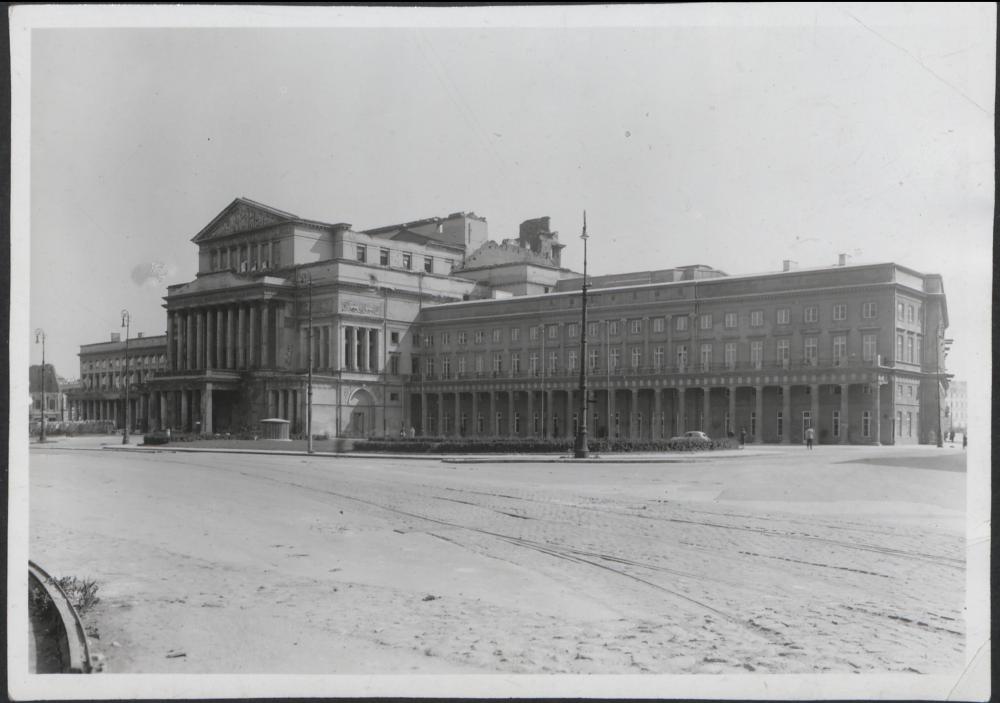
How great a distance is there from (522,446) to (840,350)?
2472cm

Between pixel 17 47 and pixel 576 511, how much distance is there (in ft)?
35.8

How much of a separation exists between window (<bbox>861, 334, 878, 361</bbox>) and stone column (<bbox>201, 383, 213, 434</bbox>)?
43.4 metres

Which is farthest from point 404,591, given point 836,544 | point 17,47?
point 17,47

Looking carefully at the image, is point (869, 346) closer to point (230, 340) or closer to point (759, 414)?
point (759, 414)

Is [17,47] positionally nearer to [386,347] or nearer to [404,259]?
[404,259]

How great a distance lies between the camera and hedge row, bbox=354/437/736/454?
3812 cm

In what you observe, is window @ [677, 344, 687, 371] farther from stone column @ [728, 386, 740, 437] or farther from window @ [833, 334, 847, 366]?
window @ [833, 334, 847, 366]

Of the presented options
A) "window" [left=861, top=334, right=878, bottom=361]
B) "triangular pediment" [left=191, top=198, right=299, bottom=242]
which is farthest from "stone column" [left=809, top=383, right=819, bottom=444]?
"triangular pediment" [left=191, top=198, right=299, bottom=242]

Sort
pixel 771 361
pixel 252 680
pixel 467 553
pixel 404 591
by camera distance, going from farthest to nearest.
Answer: pixel 771 361 → pixel 467 553 → pixel 404 591 → pixel 252 680

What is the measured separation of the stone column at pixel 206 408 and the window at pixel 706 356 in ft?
113

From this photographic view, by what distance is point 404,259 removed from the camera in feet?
201

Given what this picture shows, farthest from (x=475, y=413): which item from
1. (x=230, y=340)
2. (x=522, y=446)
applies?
(x=522, y=446)

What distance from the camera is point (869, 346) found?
5153cm

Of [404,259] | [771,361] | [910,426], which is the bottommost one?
[910,426]
